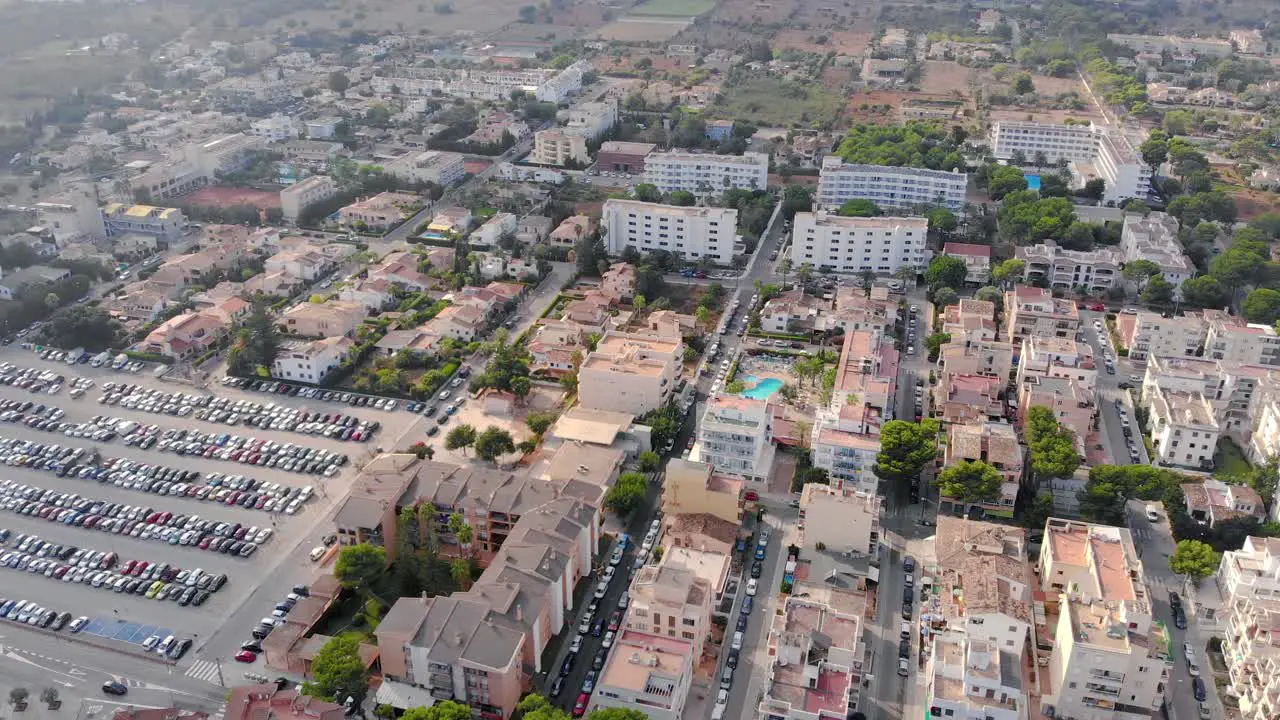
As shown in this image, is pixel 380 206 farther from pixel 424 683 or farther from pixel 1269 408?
pixel 1269 408

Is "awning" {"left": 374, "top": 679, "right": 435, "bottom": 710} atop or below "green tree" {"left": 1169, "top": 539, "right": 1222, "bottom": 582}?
below

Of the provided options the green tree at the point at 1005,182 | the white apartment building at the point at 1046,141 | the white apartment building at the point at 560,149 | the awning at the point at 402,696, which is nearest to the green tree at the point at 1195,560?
the awning at the point at 402,696

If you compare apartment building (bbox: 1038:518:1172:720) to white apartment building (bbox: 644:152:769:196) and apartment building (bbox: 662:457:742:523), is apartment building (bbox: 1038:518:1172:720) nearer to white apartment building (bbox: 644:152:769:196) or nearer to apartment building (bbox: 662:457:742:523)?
apartment building (bbox: 662:457:742:523)

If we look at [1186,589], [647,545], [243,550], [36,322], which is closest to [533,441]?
[647,545]

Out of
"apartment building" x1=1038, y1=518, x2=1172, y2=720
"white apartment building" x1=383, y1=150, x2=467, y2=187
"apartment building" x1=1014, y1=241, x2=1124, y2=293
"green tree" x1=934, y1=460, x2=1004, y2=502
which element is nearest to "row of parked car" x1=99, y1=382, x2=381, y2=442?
"green tree" x1=934, y1=460, x2=1004, y2=502

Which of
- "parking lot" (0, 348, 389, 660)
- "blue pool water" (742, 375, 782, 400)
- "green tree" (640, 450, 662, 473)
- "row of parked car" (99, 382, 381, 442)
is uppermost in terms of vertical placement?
"green tree" (640, 450, 662, 473)

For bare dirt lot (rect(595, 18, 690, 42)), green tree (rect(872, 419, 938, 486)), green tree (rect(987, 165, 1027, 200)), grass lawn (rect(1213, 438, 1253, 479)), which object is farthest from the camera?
bare dirt lot (rect(595, 18, 690, 42))
